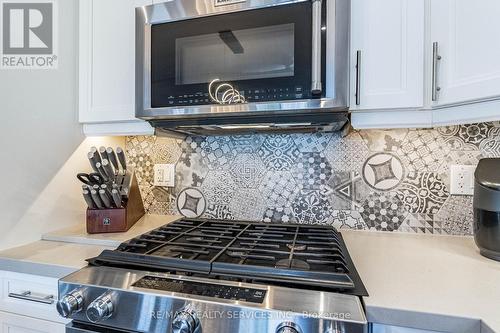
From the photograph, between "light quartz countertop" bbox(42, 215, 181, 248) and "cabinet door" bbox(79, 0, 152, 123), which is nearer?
"light quartz countertop" bbox(42, 215, 181, 248)

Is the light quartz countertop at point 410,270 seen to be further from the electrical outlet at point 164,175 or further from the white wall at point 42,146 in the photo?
the electrical outlet at point 164,175

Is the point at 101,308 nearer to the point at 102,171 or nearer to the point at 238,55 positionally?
the point at 102,171

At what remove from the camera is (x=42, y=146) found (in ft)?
3.66

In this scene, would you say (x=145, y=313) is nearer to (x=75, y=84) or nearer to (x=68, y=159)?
(x=68, y=159)

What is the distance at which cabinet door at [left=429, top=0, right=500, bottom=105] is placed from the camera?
0.78 m

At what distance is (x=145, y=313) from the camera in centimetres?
68

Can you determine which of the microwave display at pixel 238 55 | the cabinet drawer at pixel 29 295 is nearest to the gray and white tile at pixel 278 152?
the microwave display at pixel 238 55

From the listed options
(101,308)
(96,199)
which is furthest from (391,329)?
(96,199)

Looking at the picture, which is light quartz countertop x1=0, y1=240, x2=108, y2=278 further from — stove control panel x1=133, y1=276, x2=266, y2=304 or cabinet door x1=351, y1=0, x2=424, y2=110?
cabinet door x1=351, y1=0, x2=424, y2=110

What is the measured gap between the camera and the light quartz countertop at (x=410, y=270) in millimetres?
580

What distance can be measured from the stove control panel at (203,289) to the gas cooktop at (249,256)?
0.04m

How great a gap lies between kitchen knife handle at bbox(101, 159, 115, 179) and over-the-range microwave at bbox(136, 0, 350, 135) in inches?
11.3

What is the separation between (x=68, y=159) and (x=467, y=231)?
5.69 ft

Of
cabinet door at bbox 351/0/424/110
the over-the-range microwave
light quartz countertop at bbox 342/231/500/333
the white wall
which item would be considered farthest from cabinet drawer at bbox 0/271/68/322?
cabinet door at bbox 351/0/424/110
